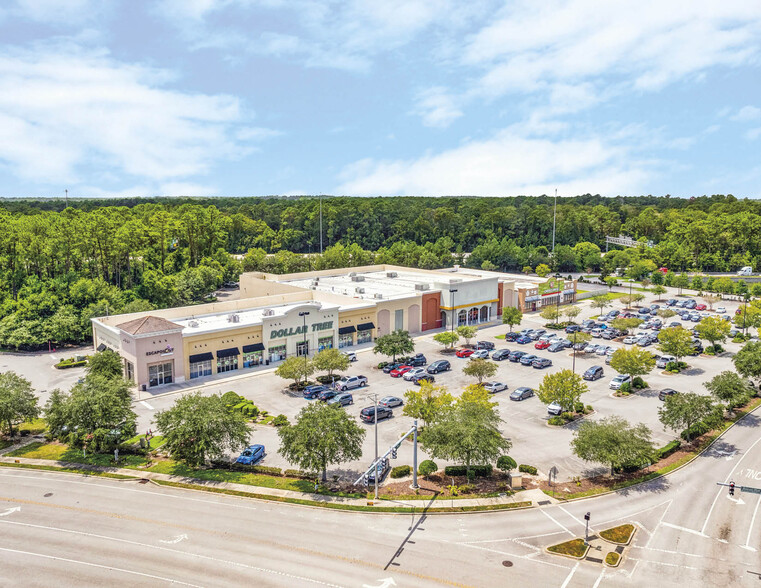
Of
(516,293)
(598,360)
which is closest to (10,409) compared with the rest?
(598,360)

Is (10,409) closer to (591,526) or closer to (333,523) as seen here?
(333,523)

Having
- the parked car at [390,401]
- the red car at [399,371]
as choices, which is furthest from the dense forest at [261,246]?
the parked car at [390,401]

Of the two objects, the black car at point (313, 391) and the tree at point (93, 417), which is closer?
the tree at point (93, 417)

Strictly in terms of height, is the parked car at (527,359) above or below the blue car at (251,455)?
above

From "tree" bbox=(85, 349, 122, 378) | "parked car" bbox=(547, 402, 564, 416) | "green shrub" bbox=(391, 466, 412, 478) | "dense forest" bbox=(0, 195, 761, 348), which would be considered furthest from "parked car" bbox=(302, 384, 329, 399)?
"dense forest" bbox=(0, 195, 761, 348)

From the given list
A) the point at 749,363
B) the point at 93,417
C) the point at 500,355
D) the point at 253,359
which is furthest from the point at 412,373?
the point at 749,363

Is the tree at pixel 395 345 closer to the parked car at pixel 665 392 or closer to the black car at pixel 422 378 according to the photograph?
the black car at pixel 422 378

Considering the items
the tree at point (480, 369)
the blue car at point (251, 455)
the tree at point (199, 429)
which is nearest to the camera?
the tree at point (199, 429)

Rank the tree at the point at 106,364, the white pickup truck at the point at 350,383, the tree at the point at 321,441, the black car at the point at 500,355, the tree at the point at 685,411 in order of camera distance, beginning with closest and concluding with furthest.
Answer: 1. the tree at the point at 321,441
2. the tree at the point at 685,411
3. the tree at the point at 106,364
4. the white pickup truck at the point at 350,383
5. the black car at the point at 500,355
